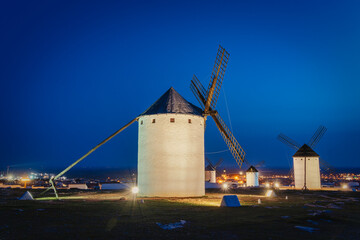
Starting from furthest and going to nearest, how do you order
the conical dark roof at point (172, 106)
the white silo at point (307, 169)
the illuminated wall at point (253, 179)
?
the illuminated wall at point (253, 179), the white silo at point (307, 169), the conical dark roof at point (172, 106)

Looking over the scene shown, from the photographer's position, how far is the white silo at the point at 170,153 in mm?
24625

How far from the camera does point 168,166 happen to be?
24.6m

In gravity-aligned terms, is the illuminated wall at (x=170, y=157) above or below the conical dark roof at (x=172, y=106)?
below

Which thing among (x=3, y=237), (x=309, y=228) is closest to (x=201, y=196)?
(x=309, y=228)

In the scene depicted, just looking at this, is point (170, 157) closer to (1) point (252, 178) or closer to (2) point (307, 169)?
(2) point (307, 169)

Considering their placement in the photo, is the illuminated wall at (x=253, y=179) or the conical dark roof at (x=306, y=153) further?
the illuminated wall at (x=253, y=179)

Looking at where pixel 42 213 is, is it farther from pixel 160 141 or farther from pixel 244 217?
pixel 160 141

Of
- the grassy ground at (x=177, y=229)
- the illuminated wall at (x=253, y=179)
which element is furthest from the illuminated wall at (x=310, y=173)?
the grassy ground at (x=177, y=229)

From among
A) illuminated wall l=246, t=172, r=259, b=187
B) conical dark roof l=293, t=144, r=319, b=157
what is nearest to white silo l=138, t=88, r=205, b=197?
conical dark roof l=293, t=144, r=319, b=157

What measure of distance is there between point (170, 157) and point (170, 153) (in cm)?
32

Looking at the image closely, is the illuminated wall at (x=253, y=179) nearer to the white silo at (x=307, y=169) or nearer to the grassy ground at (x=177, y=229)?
the white silo at (x=307, y=169)

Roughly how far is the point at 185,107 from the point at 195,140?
9.79 feet

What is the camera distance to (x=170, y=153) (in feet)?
81.1

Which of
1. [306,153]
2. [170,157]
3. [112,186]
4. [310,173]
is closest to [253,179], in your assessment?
[310,173]
